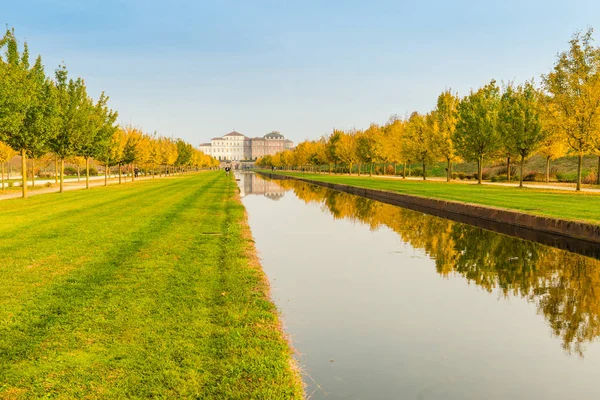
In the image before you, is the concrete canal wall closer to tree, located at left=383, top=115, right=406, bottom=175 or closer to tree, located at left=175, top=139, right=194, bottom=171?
tree, located at left=383, top=115, right=406, bottom=175

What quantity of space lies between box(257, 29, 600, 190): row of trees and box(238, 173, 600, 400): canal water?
60.5ft

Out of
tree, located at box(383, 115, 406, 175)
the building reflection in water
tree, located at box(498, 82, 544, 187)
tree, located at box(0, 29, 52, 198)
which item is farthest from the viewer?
tree, located at box(383, 115, 406, 175)

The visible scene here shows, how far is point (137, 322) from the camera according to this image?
21.6ft

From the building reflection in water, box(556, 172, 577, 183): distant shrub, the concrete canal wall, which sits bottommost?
the building reflection in water

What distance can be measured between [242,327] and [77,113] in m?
31.6

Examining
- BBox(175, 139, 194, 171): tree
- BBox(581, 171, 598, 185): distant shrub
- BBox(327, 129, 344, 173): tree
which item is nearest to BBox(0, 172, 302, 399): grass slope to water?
BBox(581, 171, 598, 185): distant shrub

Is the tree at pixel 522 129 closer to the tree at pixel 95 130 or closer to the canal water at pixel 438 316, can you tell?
the canal water at pixel 438 316

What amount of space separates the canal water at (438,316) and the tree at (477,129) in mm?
30118

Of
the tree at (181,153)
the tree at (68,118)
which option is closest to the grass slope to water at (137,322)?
the tree at (68,118)

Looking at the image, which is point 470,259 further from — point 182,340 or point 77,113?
point 77,113

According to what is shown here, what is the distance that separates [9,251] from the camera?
1138 centimetres

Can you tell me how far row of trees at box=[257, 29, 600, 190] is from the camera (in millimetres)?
29062

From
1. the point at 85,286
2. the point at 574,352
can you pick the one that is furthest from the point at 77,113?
the point at 574,352

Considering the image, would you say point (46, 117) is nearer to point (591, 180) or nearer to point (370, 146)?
point (591, 180)
